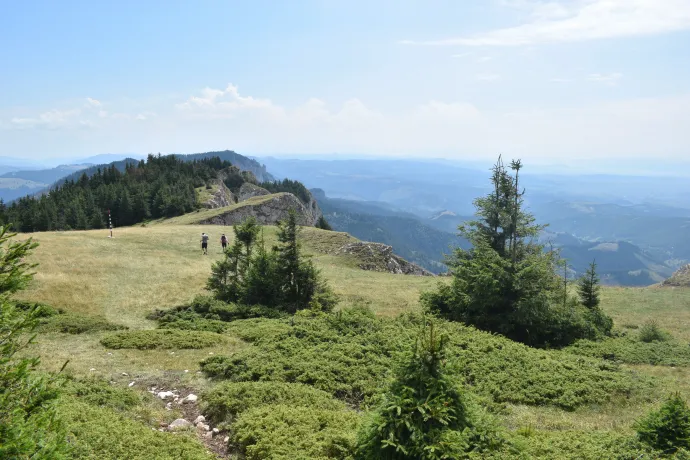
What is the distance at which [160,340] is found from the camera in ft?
66.7

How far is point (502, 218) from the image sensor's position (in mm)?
28781

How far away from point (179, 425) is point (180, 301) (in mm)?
17868

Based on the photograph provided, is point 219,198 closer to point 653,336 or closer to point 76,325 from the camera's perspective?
point 76,325

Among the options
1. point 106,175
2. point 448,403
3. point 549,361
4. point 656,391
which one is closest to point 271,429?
point 448,403

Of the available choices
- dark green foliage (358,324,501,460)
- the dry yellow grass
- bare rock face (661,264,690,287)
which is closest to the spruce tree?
the dry yellow grass

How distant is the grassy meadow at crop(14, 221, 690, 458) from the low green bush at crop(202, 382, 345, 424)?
1.58 m

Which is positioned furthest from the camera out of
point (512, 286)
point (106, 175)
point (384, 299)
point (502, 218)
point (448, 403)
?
point (106, 175)

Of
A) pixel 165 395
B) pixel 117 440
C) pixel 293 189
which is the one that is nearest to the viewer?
pixel 117 440

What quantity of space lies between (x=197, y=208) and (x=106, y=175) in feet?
161

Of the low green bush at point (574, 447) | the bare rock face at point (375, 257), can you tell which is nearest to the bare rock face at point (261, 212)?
the bare rock face at point (375, 257)

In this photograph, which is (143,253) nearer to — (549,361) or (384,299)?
(384,299)

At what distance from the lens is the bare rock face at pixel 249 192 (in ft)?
431

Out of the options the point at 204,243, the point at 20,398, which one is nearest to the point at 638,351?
the point at 20,398

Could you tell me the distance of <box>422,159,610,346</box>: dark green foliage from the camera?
23.6 meters
